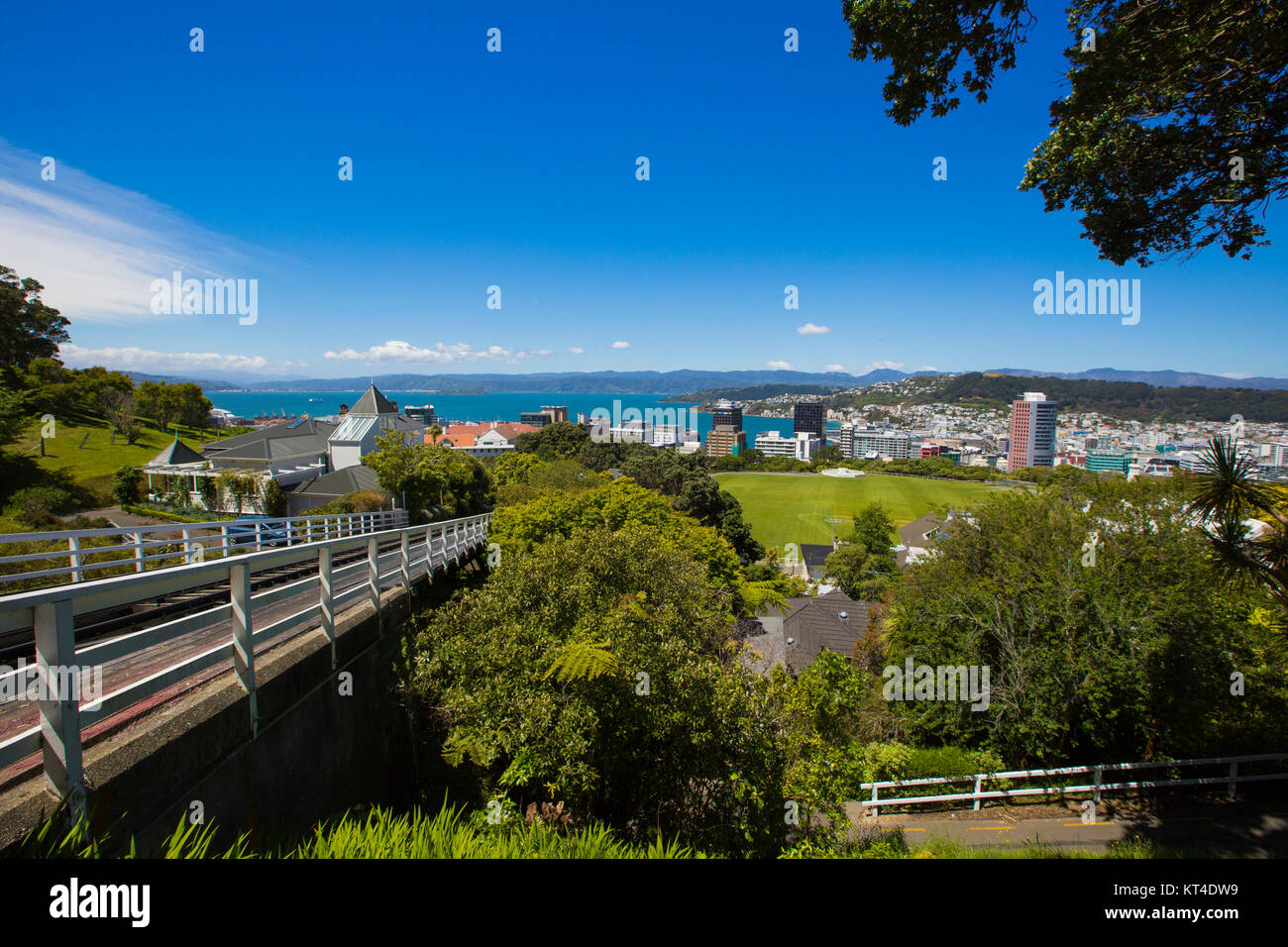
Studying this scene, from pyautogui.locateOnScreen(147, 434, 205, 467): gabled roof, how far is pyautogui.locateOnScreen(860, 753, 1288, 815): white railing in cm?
3996

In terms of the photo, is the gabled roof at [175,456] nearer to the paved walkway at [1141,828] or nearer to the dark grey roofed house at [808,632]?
the dark grey roofed house at [808,632]

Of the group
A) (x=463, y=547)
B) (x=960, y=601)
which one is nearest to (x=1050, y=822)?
(x=960, y=601)

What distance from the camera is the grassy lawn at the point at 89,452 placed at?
31891 millimetres

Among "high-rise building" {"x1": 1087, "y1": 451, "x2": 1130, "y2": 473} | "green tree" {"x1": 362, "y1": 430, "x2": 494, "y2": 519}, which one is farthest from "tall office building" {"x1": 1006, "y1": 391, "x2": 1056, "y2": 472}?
"green tree" {"x1": 362, "y1": 430, "x2": 494, "y2": 519}

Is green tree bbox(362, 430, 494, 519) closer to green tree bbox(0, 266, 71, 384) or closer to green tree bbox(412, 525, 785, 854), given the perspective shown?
green tree bbox(412, 525, 785, 854)

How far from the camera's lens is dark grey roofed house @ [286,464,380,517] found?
3384 centimetres

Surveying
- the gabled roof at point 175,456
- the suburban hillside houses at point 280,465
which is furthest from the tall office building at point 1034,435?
the gabled roof at point 175,456

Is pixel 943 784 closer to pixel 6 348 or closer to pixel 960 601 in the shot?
pixel 960 601

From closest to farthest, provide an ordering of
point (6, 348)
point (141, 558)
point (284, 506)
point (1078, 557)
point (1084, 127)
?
point (1084, 127)
point (141, 558)
point (1078, 557)
point (284, 506)
point (6, 348)

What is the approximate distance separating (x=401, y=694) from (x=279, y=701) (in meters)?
3.09

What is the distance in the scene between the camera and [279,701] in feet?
15.8

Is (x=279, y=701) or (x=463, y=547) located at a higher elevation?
(x=279, y=701)

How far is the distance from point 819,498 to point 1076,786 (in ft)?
335

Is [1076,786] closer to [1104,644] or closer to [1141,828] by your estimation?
[1141,828]
